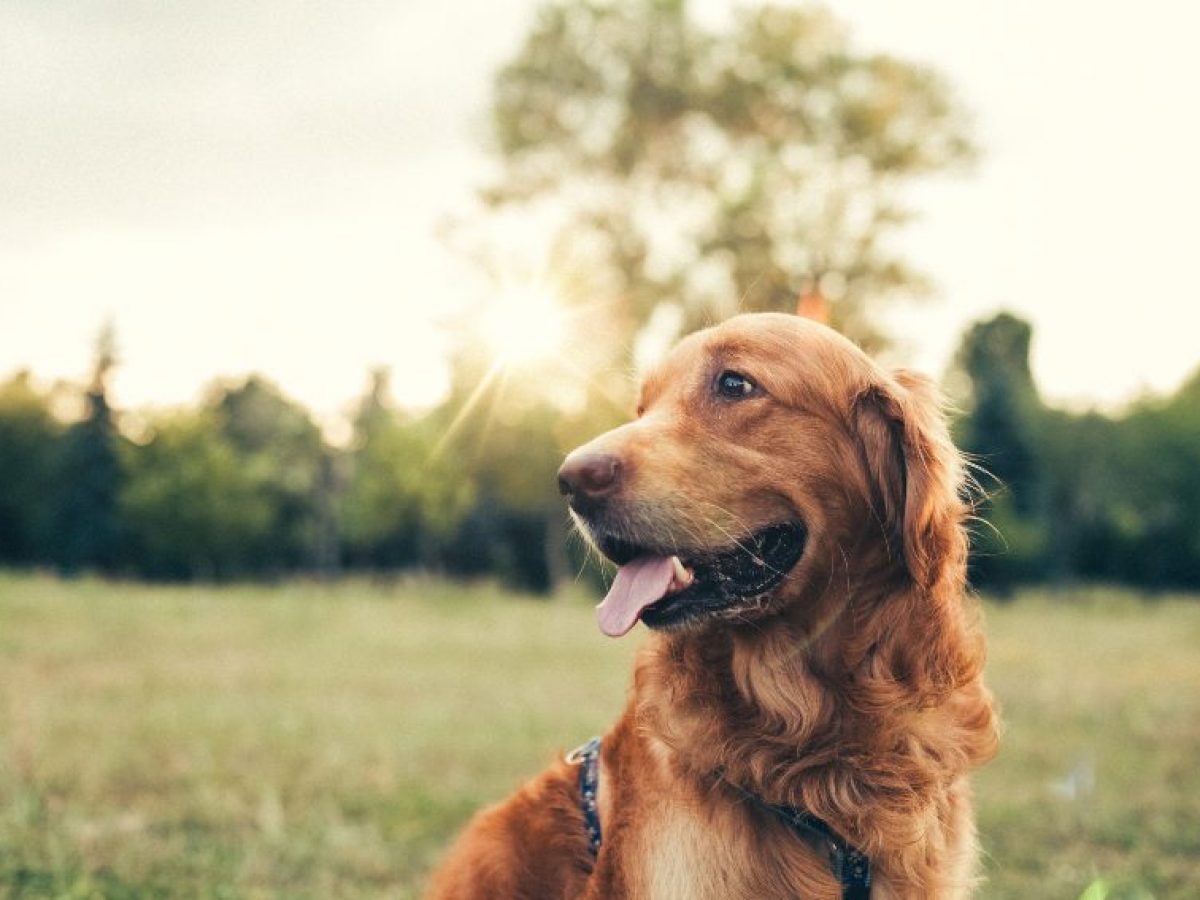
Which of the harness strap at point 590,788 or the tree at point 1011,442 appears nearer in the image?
the harness strap at point 590,788

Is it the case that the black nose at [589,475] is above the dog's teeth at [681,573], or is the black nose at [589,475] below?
above

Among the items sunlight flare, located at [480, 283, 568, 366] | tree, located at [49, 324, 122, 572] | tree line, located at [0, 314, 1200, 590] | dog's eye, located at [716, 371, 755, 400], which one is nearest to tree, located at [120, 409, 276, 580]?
tree line, located at [0, 314, 1200, 590]

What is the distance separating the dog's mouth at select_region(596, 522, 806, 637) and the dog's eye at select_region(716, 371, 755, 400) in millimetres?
394

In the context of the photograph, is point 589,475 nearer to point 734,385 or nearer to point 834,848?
point 734,385

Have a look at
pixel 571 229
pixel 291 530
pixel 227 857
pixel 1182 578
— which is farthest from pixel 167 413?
pixel 227 857

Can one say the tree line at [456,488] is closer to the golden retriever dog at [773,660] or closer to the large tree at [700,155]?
the large tree at [700,155]

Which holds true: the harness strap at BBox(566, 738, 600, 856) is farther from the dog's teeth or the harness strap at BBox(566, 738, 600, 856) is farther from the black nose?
the black nose

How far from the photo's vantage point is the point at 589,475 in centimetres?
263

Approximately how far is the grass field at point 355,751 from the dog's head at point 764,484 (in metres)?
1.25

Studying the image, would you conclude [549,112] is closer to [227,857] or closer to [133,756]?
[133,756]

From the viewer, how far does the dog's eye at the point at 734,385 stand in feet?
9.57

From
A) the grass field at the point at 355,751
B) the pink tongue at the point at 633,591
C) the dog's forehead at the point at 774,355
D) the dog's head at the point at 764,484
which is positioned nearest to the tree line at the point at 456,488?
the grass field at the point at 355,751

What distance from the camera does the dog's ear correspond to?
109 inches

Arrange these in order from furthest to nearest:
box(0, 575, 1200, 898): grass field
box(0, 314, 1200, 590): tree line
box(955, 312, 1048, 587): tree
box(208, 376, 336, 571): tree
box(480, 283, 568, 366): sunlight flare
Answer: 1. box(208, 376, 336, 571): tree
2. box(0, 314, 1200, 590): tree line
3. box(955, 312, 1048, 587): tree
4. box(480, 283, 568, 366): sunlight flare
5. box(0, 575, 1200, 898): grass field
